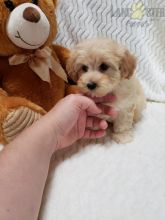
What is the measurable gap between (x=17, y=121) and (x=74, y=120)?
0.20 meters

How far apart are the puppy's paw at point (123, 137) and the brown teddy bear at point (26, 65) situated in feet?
0.96

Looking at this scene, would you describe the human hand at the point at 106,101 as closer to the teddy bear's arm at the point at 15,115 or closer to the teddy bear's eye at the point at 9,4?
the teddy bear's arm at the point at 15,115

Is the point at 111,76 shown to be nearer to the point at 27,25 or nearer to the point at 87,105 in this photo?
the point at 87,105

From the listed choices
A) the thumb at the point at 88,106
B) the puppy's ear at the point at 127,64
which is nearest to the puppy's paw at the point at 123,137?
the thumb at the point at 88,106

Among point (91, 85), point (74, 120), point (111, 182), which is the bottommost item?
point (111, 182)

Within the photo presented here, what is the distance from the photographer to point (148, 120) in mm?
1461

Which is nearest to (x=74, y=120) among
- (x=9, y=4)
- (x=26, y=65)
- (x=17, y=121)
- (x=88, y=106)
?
(x=88, y=106)

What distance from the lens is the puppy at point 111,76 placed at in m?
1.24

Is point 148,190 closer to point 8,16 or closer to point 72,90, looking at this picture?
point 72,90

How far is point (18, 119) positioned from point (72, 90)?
13.7 inches

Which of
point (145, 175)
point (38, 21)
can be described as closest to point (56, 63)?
point (38, 21)

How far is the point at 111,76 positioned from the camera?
1266 mm

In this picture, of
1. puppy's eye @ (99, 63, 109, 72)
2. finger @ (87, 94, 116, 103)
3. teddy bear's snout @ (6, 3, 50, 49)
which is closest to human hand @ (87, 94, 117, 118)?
finger @ (87, 94, 116, 103)

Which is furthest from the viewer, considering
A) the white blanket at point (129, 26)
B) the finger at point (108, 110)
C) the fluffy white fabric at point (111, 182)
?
the white blanket at point (129, 26)
